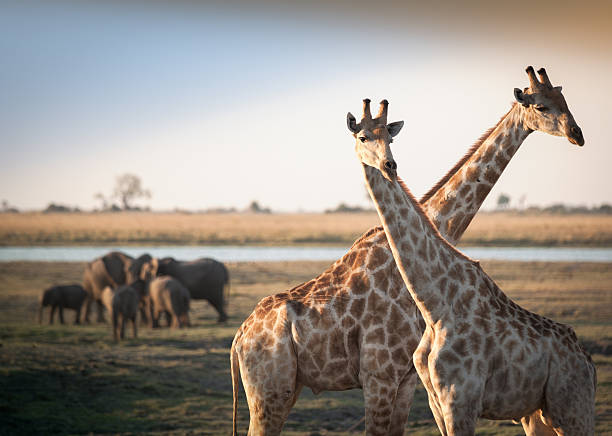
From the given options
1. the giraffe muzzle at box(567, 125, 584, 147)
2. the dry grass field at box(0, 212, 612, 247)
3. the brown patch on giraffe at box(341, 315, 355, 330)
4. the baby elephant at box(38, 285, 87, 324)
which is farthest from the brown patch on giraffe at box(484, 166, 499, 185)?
the dry grass field at box(0, 212, 612, 247)

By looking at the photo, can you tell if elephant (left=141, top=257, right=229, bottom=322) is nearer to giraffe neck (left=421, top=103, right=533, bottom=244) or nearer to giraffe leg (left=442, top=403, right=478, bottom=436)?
giraffe neck (left=421, top=103, right=533, bottom=244)

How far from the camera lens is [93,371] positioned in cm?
1394

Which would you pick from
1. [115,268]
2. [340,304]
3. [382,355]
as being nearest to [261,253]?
[115,268]

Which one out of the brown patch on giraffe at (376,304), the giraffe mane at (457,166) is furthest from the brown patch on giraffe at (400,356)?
the giraffe mane at (457,166)

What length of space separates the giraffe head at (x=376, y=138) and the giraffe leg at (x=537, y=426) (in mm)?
2062

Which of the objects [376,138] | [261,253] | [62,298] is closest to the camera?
[376,138]

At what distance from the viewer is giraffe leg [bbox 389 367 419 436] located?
6.23 m

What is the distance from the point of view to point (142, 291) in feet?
68.4

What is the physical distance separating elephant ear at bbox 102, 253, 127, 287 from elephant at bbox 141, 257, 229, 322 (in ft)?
3.69

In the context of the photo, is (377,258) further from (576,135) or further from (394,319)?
(576,135)

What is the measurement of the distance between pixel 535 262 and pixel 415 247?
1175 inches

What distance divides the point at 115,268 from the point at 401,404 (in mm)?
18553

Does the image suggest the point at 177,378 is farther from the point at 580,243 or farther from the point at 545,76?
the point at 580,243

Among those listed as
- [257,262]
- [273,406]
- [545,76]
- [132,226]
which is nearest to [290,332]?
[273,406]
